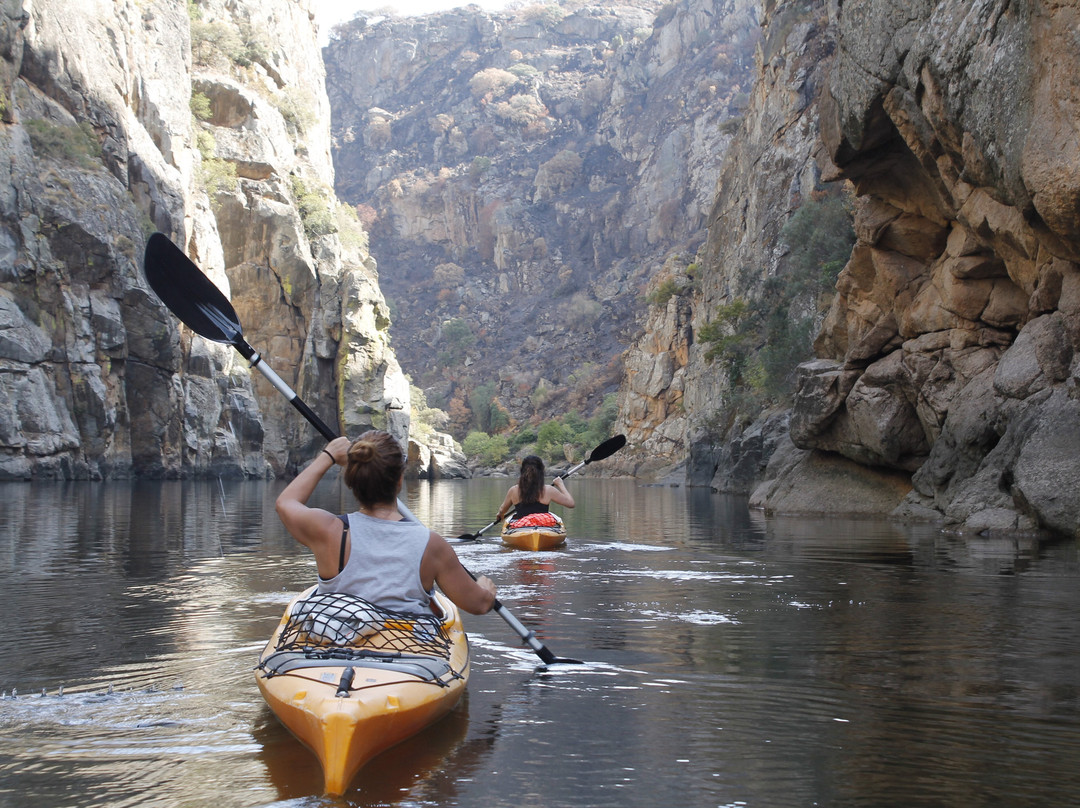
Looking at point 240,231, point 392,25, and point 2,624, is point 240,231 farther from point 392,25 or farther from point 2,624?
point 392,25

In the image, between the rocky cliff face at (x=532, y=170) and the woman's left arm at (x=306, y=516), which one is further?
the rocky cliff face at (x=532, y=170)

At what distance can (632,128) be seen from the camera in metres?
115

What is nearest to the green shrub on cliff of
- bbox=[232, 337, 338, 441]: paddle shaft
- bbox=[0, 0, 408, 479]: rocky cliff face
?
bbox=[0, 0, 408, 479]: rocky cliff face

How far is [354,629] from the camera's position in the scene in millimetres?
3986

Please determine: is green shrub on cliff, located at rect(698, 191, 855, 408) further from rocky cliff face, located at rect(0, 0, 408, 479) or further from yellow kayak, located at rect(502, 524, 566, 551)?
rocky cliff face, located at rect(0, 0, 408, 479)

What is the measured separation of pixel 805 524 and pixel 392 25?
152 m

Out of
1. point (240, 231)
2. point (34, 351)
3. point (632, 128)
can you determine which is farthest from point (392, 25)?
point (34, 351)

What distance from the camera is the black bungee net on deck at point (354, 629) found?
3990mm

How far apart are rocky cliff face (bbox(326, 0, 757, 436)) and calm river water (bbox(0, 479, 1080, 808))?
7506 centimetres

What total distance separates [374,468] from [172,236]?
126ft

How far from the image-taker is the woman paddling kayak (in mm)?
4035

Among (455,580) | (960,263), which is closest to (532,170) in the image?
(960,263)

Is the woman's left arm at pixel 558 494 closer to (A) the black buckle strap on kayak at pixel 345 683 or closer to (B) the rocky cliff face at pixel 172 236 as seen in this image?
(A) the black buckle strap on kayak at pixel 345 683

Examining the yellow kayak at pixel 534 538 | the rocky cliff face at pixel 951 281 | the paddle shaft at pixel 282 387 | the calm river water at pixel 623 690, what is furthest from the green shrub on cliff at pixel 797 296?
the paddle shaft at pixel 282 387
